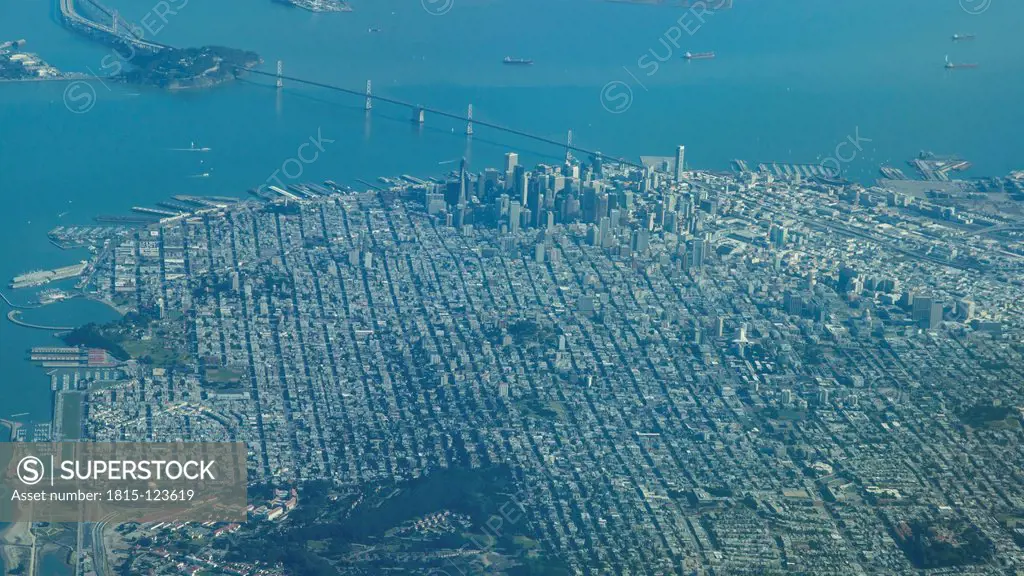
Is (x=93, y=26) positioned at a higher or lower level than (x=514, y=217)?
higher

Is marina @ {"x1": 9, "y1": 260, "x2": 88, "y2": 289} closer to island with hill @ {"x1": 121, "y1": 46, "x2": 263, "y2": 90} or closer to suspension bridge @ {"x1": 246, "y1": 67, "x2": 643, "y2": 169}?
suspension bridge @ {"x1": 246, "y1": 67, "x2": 643, "y2": 169}

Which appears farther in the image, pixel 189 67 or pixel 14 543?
pixel 189 67

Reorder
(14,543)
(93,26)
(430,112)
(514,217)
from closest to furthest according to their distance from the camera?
(14,543), (514,217), (430,112), (93,26)

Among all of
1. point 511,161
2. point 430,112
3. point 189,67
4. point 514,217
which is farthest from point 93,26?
point 514,217

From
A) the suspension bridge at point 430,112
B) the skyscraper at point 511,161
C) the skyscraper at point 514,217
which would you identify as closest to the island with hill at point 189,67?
the suspension bridge at point 430,112

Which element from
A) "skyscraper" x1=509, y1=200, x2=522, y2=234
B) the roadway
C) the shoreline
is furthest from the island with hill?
the shoreline

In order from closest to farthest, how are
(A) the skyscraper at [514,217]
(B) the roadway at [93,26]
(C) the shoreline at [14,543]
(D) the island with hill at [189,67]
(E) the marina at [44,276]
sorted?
(C) the shoreline at [14,543]
(E) the marina at [44,276]
(A) the skyscraper at [514,217]
(D) the island with hill at [189,67]
(B) the roadway at [93,26]

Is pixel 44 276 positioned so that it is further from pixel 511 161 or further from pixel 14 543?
pixel 511 161

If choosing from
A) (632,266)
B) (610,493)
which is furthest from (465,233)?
(610,493)

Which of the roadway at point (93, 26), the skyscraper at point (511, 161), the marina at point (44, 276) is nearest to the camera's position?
the marina at point (44, 276)

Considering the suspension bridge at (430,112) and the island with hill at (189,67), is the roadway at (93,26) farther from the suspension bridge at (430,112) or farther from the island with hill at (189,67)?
the suspension bridge at (430,112)

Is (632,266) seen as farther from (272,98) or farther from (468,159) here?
(272,98)
